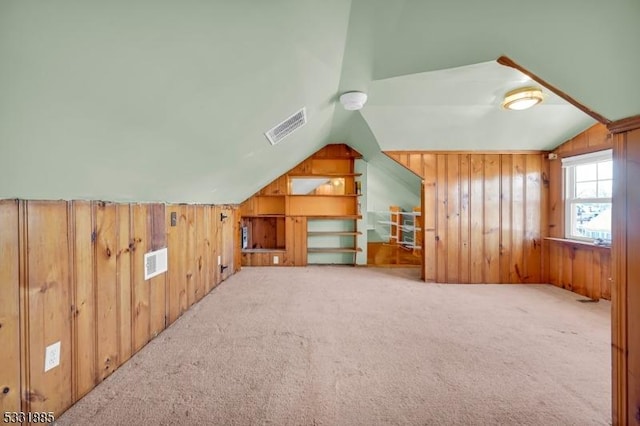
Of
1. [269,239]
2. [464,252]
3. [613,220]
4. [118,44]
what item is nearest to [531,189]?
[464,252]

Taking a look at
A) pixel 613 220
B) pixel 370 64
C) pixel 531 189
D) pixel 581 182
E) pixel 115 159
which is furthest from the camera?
pixel 531 189

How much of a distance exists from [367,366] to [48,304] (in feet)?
5.66

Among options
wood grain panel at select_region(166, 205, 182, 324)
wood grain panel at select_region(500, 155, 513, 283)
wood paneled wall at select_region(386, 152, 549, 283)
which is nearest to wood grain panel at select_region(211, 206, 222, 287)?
wood grain panel at select_region(166, 205, 182, 324)

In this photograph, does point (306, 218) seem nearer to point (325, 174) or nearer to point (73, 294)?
point (325, 174)

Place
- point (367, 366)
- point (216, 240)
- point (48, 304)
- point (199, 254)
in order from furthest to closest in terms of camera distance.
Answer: point (216, 240) < point (199, 254) < point (367, 366) < point (48, 304)

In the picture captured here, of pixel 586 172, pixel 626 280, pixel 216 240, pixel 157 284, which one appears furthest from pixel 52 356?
pixel 586 172

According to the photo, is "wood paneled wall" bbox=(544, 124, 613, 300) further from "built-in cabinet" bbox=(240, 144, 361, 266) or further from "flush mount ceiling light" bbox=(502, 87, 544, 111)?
"built-in cabinet" bbox=(240, 144, 361, 266)

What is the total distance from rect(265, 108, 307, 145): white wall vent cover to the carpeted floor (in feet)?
5.52

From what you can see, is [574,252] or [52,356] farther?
[574,252]

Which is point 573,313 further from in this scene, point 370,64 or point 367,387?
point 370,64

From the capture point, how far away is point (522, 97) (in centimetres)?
254

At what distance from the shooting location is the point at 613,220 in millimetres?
1198

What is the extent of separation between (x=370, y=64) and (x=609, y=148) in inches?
116

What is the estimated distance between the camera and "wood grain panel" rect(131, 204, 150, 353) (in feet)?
6.29
